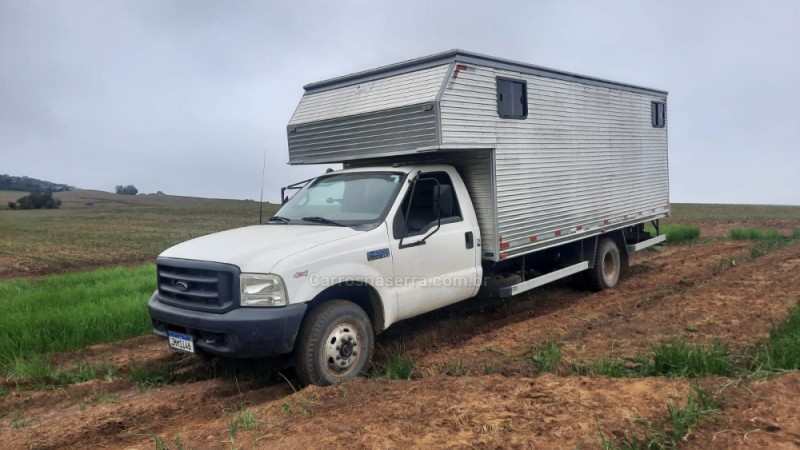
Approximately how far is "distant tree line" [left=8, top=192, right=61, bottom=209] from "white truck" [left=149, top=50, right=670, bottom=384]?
43.3m

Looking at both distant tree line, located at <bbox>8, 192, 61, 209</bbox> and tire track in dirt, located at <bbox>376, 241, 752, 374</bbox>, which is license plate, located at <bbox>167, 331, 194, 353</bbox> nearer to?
tire track in dirt, located at <bbox>376, 241, 752, 374</bbox>

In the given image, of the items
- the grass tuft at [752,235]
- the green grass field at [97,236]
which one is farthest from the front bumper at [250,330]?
the grass tuft at [752,235]

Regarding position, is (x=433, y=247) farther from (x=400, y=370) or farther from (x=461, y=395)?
(x=461, y=395)

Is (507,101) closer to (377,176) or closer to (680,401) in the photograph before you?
(377,176)

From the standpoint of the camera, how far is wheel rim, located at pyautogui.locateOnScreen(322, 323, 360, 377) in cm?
518

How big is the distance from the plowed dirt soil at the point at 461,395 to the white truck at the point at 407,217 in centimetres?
60

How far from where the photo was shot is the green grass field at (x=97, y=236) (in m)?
16.3

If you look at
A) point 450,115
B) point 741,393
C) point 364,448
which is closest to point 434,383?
point 364,448

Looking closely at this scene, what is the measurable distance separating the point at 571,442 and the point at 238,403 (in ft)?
9.76

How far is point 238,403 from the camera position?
5.02 metres

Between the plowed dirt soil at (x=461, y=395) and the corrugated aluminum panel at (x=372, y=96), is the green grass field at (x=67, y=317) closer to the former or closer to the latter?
the plowed dirt soil at (x=461, y=395)

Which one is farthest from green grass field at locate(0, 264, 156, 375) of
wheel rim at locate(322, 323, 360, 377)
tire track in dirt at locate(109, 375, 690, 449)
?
wheel rim at locate(322, 323, 360, 377)

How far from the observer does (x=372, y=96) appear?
277 inches

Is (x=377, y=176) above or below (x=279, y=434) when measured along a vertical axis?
above
